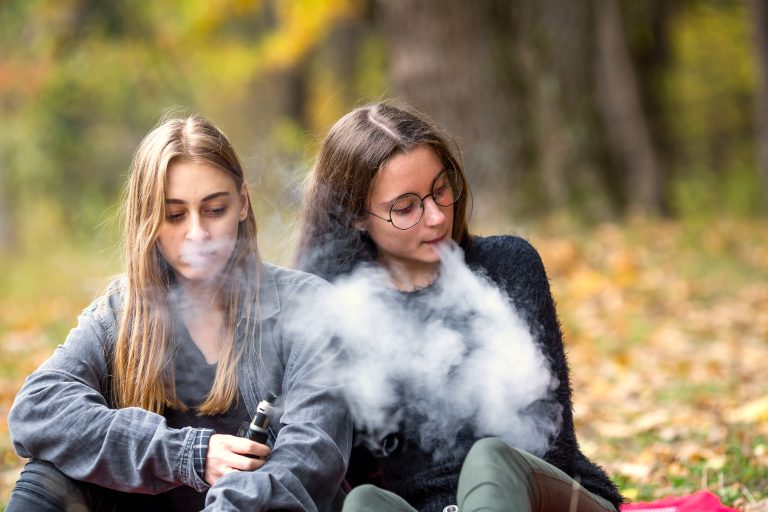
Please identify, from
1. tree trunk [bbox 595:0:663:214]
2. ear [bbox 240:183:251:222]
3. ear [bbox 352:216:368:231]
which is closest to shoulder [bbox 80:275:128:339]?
ear [bbox 240:183:251:222]

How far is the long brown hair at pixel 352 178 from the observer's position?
3035mm

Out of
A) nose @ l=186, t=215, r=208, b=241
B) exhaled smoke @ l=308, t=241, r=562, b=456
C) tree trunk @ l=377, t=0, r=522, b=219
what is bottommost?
exhaled smoke @ l=308, t=241, r=562, b=456

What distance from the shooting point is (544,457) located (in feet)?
9.45

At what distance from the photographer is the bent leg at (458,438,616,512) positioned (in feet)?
7.84

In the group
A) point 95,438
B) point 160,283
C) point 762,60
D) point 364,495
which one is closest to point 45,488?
point 95,438

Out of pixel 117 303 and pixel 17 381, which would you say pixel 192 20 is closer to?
pixel 17 381

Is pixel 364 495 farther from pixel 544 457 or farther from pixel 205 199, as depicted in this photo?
pixel 205 199

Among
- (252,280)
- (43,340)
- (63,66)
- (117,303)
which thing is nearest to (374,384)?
(252,280)

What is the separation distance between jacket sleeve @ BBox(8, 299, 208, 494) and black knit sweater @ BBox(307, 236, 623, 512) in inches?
23.7

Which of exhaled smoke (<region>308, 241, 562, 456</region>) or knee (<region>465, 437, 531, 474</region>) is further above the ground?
exhaled smoke (<region>308, 241, 562, 456</region>)

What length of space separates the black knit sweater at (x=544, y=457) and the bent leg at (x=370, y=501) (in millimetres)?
309

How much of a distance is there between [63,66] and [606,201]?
24.8 feet

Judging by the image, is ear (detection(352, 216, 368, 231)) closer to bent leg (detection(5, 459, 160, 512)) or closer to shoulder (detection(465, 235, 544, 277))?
shoulder (detection(465, 235, 544, 277))

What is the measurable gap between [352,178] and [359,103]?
576 mm
